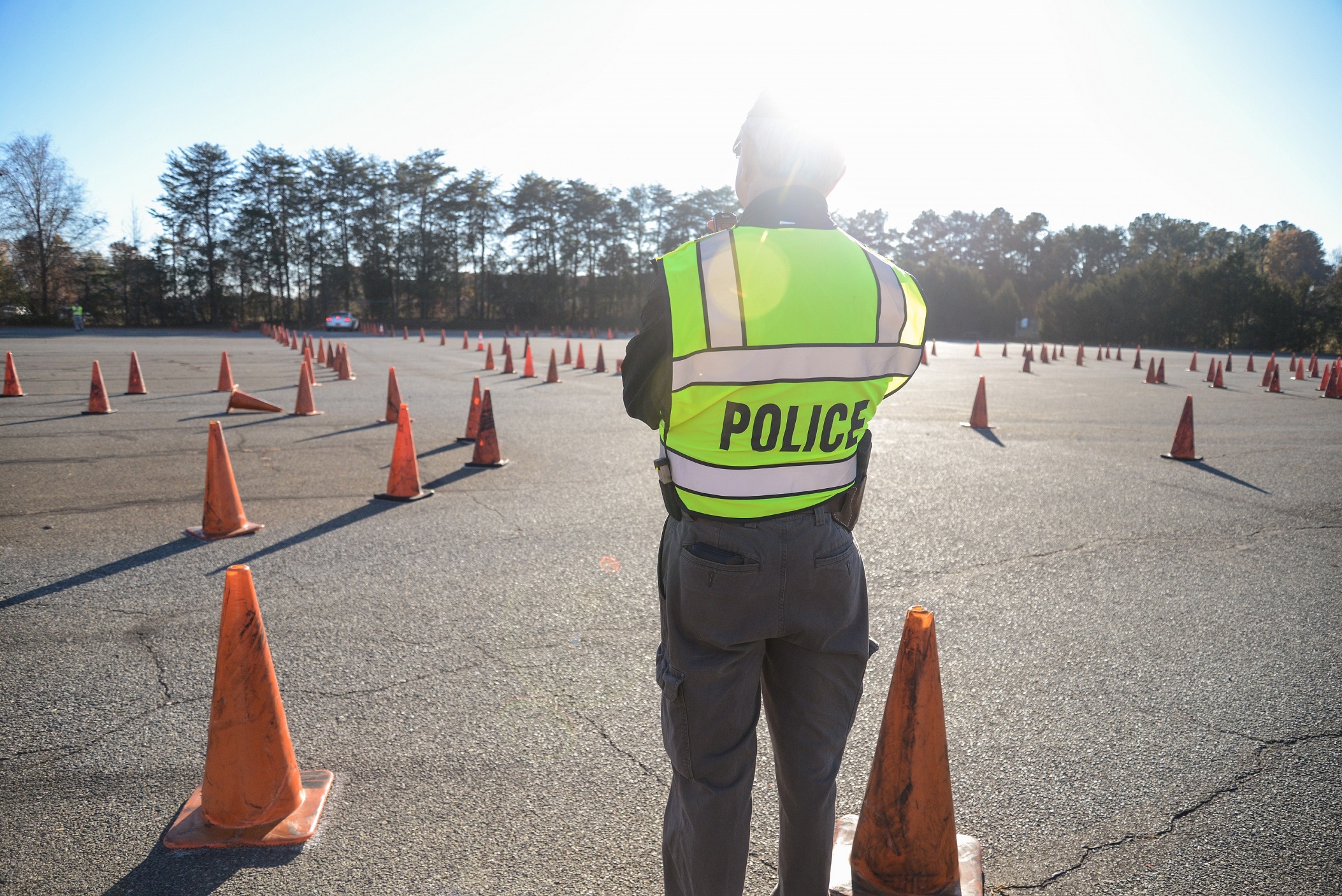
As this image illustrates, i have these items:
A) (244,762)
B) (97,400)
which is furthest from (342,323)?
(244,762)

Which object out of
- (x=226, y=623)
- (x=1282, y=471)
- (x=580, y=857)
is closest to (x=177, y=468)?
(x=226, y=623)

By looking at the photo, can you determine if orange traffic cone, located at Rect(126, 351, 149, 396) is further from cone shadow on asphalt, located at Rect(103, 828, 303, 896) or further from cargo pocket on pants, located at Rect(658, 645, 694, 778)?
cargo pocket on pants, located at Rect(658, 645, 694, 778)

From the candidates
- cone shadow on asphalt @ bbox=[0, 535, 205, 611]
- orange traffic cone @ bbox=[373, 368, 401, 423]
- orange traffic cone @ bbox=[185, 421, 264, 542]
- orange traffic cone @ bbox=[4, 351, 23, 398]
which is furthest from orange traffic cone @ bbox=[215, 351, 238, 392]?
cone shadow on asphalt @ bbox=[0, 535, 205, 611]

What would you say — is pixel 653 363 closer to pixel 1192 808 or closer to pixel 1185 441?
pixel 1192 808

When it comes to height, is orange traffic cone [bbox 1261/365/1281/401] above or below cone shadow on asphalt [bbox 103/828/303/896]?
above

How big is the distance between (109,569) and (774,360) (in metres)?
4.97

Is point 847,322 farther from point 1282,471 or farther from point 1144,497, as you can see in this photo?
point 1282,471

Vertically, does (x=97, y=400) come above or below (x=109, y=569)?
above

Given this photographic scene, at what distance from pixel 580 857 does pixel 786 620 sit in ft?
3.90

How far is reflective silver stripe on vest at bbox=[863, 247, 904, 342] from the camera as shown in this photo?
71.0 inches

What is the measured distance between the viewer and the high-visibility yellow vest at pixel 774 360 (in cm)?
165

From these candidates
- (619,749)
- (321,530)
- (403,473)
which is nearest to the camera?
(619,749)

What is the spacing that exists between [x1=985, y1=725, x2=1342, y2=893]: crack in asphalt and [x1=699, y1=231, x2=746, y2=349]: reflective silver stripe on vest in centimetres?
Result: 187

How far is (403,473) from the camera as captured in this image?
6754 millimetres
